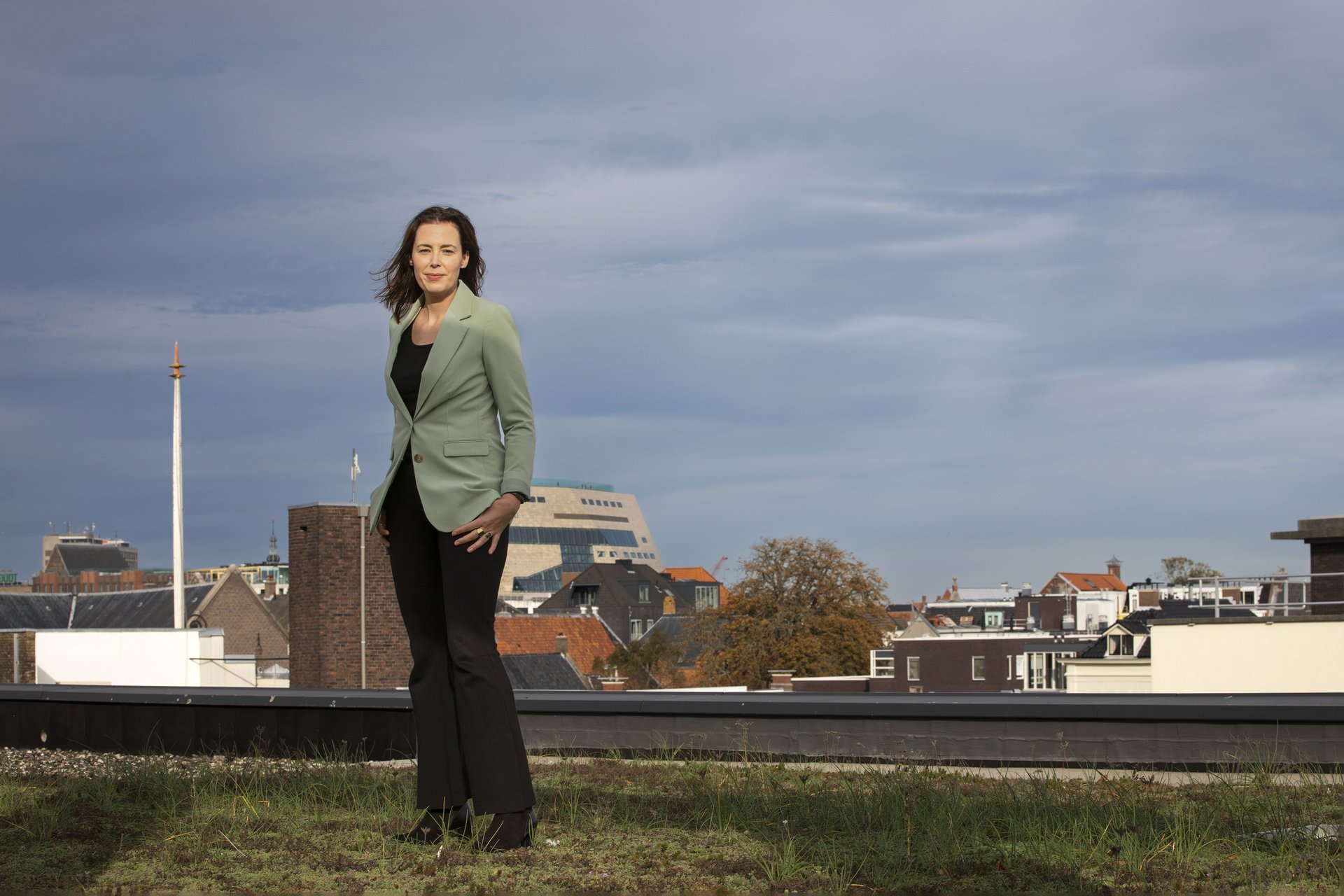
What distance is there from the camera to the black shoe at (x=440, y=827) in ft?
12.2

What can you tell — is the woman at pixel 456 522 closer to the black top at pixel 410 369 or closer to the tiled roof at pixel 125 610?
the black top at pixel 410 369

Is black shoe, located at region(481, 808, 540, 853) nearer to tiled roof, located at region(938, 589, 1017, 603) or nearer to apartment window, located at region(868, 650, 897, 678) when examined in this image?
apartment window, located at region(868, 650, 897, 678)

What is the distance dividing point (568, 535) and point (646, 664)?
93.5 m

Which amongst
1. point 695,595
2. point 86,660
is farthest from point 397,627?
point 695,595

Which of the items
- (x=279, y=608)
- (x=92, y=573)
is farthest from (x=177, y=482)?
(x=92, y=573)

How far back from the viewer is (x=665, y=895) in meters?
2.96

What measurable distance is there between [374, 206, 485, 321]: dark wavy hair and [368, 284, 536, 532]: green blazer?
225mm

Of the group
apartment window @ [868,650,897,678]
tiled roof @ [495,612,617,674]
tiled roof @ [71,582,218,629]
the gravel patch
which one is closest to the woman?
the gravel patch

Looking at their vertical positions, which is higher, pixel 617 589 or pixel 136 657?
pixel 136 657

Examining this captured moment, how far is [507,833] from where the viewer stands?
3633 mm

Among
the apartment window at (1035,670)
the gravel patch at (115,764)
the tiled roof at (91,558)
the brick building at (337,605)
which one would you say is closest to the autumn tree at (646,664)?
the apartment window at (1035,670)

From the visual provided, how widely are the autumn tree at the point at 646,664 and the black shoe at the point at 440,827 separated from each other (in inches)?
2296

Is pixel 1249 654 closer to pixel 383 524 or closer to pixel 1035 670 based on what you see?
pixel 383 524

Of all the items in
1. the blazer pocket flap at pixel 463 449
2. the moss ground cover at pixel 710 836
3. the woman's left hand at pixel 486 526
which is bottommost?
the moss ground cover at pixel 710 836
